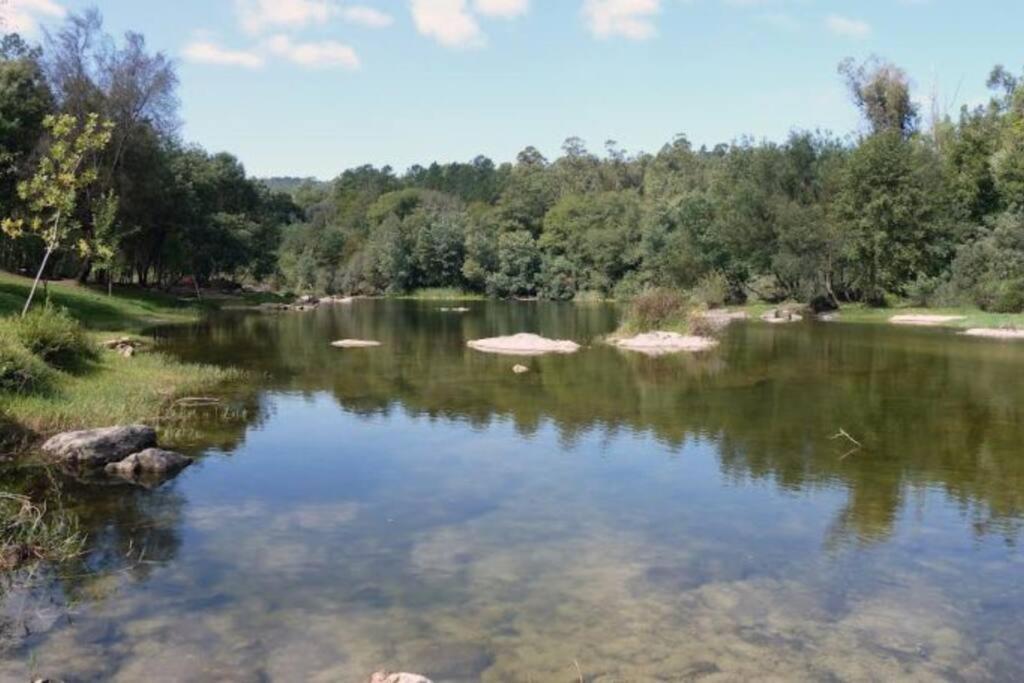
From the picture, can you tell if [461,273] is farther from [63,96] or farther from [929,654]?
[929,654]

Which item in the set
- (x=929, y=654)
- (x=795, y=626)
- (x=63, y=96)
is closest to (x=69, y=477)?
(x=795, y=626)

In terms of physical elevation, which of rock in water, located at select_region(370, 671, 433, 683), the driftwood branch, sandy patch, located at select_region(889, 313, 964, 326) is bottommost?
the driftwood branch

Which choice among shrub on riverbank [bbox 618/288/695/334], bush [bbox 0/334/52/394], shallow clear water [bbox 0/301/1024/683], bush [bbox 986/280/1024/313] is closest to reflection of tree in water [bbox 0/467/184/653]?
shallow clear water [bbox 0/301/1024/683]

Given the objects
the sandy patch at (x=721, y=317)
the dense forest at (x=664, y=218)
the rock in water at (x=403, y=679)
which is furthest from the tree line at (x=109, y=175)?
the sandy patch at (x=721, y=317)

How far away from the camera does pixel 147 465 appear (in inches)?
730

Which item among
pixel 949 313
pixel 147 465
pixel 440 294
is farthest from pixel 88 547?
pixel 440 294

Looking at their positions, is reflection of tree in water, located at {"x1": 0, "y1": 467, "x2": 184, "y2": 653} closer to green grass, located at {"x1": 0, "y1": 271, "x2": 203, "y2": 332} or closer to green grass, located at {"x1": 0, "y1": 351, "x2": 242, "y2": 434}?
green grass, located at {"x1": 0, "y1": 351, "x2": 242, "y2": 434}

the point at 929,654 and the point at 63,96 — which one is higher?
the point at 63,96

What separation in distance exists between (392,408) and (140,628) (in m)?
17.3

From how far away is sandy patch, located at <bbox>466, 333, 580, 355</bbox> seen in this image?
45.7 m

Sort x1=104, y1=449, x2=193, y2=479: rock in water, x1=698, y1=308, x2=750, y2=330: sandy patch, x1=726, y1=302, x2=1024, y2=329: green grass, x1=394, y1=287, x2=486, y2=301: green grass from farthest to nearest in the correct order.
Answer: x1=394, y1=287, x2=486, y2=301: green grass < x1=726, y1=302, x2=1024, y2=329: green grass < x1=698, y1=308, x2=750, y2=330: sandy patch < x1=104, y1=449, x2=193, y2=479: rock in water

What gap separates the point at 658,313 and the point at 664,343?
374 centimetres

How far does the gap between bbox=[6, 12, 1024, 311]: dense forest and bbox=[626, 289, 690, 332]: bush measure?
87.6 feet

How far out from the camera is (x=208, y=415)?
25.1 metres
